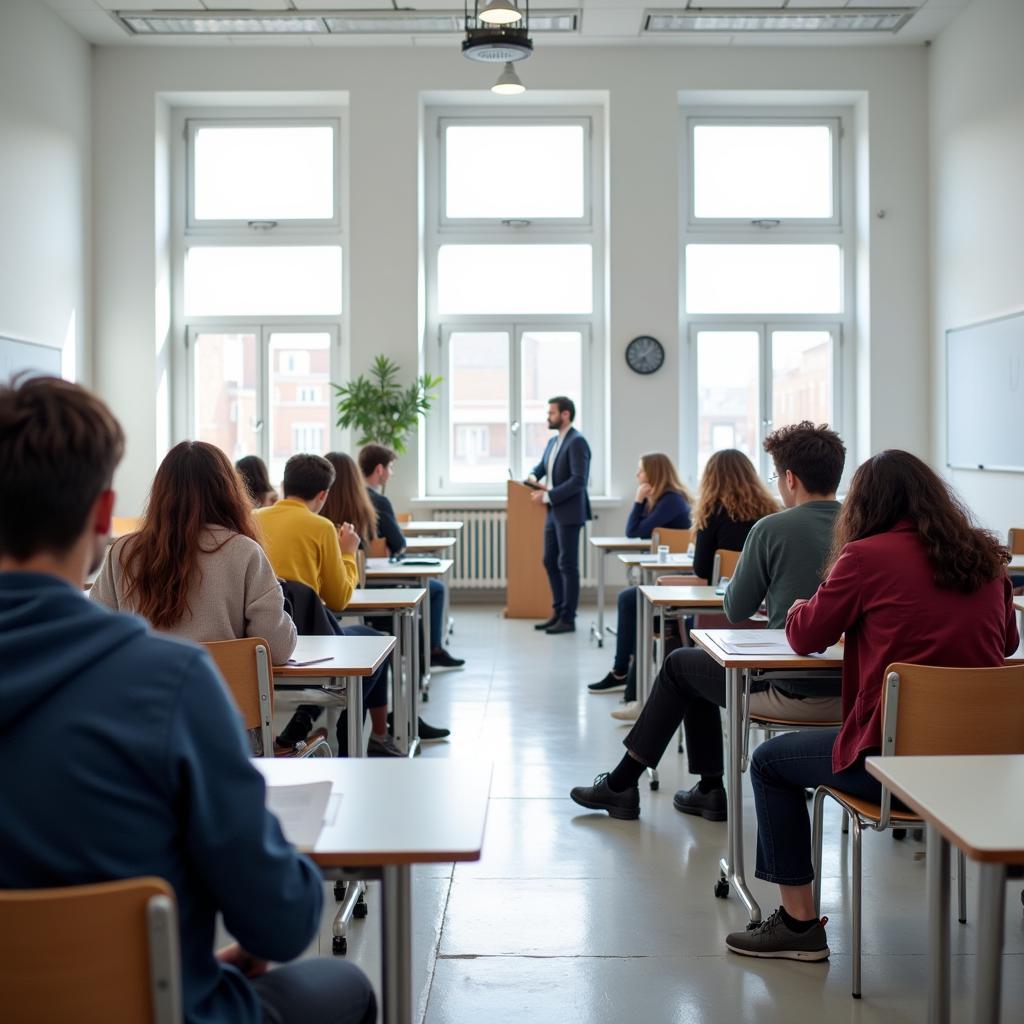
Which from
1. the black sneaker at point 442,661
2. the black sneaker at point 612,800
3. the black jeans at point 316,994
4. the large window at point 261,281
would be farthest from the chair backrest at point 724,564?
the large window at point 261,281

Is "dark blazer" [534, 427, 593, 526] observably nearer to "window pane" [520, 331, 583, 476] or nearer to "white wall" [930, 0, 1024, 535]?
"window pane" [520, 331, 583, 476]

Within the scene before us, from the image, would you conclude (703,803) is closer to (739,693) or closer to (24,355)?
(739,693)

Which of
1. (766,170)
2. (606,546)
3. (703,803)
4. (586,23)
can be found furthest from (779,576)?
(766,170)

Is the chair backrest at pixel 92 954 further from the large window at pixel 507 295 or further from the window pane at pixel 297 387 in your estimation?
the window pane at pixel 297 387

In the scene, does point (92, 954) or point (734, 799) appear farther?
point (734, 799)

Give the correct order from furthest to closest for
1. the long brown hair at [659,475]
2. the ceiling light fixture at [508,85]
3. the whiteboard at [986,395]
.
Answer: the whiteboard at [986,395], the ceiling light fixture at [508,85], the long brown hair at [659,475]

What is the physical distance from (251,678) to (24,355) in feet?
20.5

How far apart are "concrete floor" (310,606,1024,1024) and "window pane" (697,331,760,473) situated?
596 cm

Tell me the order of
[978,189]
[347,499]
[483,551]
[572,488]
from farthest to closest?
1. [483,551]
2. [978,189]
3. [572,488]
4. [347,499]

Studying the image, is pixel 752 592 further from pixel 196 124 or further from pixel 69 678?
pixel 196 124

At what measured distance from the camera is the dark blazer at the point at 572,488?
8.18 meters

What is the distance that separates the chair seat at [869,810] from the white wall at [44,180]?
22.9 feet

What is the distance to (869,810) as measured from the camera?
2418mm

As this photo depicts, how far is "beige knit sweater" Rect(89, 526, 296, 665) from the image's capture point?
2773 millimetres
